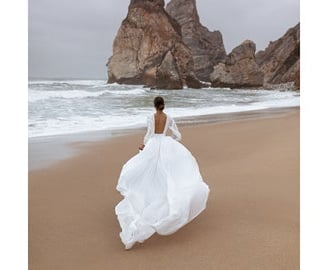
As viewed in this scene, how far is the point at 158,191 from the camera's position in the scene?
202cm

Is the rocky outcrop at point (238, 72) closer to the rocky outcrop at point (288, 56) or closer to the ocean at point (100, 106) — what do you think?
the rocky outcrop at point (288, 56)

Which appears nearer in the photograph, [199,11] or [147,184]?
[147,184]

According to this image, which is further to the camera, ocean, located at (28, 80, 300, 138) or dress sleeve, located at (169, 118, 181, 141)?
ocean, located at (28, 80, 300, 138)

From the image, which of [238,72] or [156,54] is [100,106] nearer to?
[156,54]

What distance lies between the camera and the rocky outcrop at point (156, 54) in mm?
Answer: 7000

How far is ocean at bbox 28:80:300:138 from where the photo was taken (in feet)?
15.7

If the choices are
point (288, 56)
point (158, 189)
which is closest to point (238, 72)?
point (288, 56)

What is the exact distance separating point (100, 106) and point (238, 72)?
901 cm

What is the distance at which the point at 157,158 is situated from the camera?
82.7 inches

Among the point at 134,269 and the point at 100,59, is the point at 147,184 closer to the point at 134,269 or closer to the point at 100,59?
the point at 134,269

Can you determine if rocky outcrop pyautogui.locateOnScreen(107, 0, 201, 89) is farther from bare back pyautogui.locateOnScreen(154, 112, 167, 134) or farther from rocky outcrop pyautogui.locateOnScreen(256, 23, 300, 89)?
bare back pyautogui.locateOnScreen(154, 112, 167, 134)

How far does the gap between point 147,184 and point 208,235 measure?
40cm

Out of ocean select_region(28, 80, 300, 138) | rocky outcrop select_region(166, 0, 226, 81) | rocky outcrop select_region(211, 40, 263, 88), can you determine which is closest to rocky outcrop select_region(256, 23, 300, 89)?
ocean select_region(28, 80, 300, 138)
